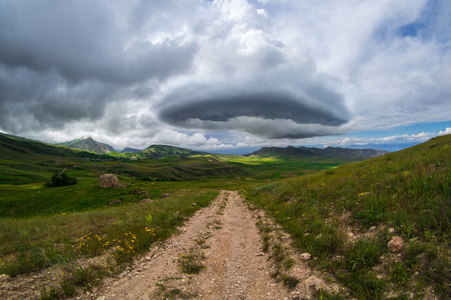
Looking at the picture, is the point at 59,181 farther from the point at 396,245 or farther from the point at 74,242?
the point at 396,245

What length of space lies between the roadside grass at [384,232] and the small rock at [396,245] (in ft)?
0.49

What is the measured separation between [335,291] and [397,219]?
159 inches

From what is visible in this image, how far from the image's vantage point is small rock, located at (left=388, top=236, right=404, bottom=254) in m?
5.78

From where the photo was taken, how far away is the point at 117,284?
6.61m

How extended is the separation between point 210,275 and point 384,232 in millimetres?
6951

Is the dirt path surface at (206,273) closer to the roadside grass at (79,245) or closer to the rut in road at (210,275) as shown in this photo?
the rut in road at (210,275)

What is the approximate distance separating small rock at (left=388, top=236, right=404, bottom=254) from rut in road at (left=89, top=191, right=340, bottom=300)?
2.56 metres

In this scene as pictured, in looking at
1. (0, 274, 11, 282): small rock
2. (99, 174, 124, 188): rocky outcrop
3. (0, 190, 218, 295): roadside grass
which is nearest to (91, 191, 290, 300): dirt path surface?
(0, 190, 218, 295): roadside grass

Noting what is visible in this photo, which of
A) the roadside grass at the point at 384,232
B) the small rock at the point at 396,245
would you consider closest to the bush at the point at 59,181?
the roadside grass at the point at 384,232

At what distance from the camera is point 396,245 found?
5859mm

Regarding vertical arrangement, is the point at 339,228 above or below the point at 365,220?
below

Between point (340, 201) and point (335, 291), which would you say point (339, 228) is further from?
point (335, 291)

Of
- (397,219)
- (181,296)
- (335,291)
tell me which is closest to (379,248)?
(397,219)

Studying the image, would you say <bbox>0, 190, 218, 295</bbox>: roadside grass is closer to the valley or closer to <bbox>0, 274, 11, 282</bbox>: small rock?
the valley
